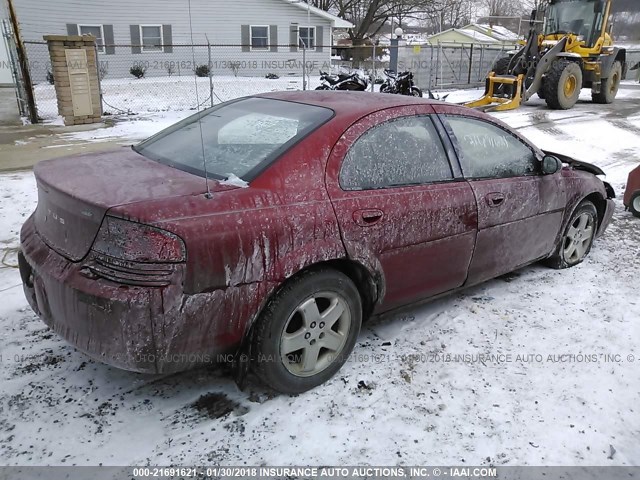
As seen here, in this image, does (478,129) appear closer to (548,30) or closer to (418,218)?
(418,218)

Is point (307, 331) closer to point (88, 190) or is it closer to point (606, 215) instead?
point (88, 190)

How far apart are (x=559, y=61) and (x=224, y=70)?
1512 cm

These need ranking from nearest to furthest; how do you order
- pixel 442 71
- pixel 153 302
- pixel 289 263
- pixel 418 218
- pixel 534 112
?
pixel 153 302 → pixel 289 263 → pixel 418 218 → pixel 534 112 → pixel 442 71

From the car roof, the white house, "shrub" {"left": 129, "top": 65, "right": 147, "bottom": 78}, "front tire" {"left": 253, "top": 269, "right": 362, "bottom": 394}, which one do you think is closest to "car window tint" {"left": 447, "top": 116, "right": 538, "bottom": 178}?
the car roof

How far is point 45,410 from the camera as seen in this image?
273cm

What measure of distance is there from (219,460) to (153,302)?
800 millimetres

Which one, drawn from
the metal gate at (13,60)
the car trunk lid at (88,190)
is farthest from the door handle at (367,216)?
the metal gate at (13,60)

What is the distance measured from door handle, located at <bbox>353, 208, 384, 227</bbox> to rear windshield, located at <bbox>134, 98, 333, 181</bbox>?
519 mm

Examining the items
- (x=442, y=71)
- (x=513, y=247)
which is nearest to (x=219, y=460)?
(x=513, y=247)

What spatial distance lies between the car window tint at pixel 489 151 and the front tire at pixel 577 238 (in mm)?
846

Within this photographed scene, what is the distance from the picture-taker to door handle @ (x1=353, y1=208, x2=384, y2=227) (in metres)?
2.88

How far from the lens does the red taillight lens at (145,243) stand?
2.29 meters

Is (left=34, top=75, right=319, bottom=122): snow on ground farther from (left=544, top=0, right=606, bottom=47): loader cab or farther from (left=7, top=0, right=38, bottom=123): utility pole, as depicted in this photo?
(left=544, top=0, right=606, bottom=47): loader cab

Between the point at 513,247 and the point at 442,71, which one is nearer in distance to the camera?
the point at 513,247
